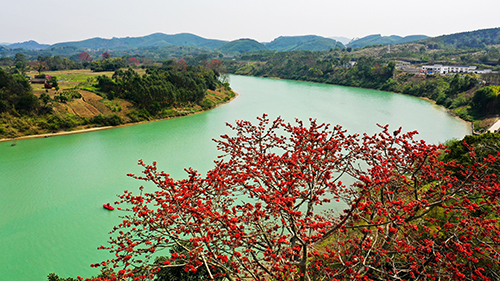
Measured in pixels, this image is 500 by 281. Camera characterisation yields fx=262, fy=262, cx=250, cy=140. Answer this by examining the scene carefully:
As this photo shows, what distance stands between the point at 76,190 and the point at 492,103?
34.4 m

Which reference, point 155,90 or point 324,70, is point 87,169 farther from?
point 324,70

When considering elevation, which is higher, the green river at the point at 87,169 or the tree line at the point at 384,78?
the tree line at the point at 384,78

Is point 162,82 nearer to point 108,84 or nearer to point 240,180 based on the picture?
point 108,84

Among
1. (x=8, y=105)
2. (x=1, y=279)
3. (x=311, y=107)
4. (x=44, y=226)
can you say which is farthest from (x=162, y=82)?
(x=1, y=279)

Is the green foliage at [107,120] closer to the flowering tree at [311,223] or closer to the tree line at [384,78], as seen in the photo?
the flowering tree at [311,223]

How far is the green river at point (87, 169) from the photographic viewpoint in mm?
7863

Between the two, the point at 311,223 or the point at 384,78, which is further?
the point at 384,78

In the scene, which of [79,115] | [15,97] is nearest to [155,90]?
[79,115]

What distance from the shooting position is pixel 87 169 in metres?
13.8

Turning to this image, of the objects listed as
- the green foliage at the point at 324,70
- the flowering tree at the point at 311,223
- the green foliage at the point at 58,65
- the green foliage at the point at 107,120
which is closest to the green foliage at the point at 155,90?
the green foliage at the point at 107,120

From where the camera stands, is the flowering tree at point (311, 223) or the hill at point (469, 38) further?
the hill at point (469, 38)

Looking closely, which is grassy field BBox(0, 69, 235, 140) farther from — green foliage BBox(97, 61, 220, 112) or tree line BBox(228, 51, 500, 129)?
tree line BBox(228, 51, 500, 129)

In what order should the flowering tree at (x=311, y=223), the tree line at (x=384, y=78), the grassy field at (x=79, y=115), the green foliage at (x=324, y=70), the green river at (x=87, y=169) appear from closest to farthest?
the flowering tree at (x=311, y=223)
the green river at (x=87, y=169)
the grassy field at (x=79, y=115)
the tree line at (x=384, y=78)
the green foliage at (x=324, y=70)

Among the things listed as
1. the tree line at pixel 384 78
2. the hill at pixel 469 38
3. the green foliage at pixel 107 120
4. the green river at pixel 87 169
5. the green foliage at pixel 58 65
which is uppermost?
the hill at pixel 469 38
